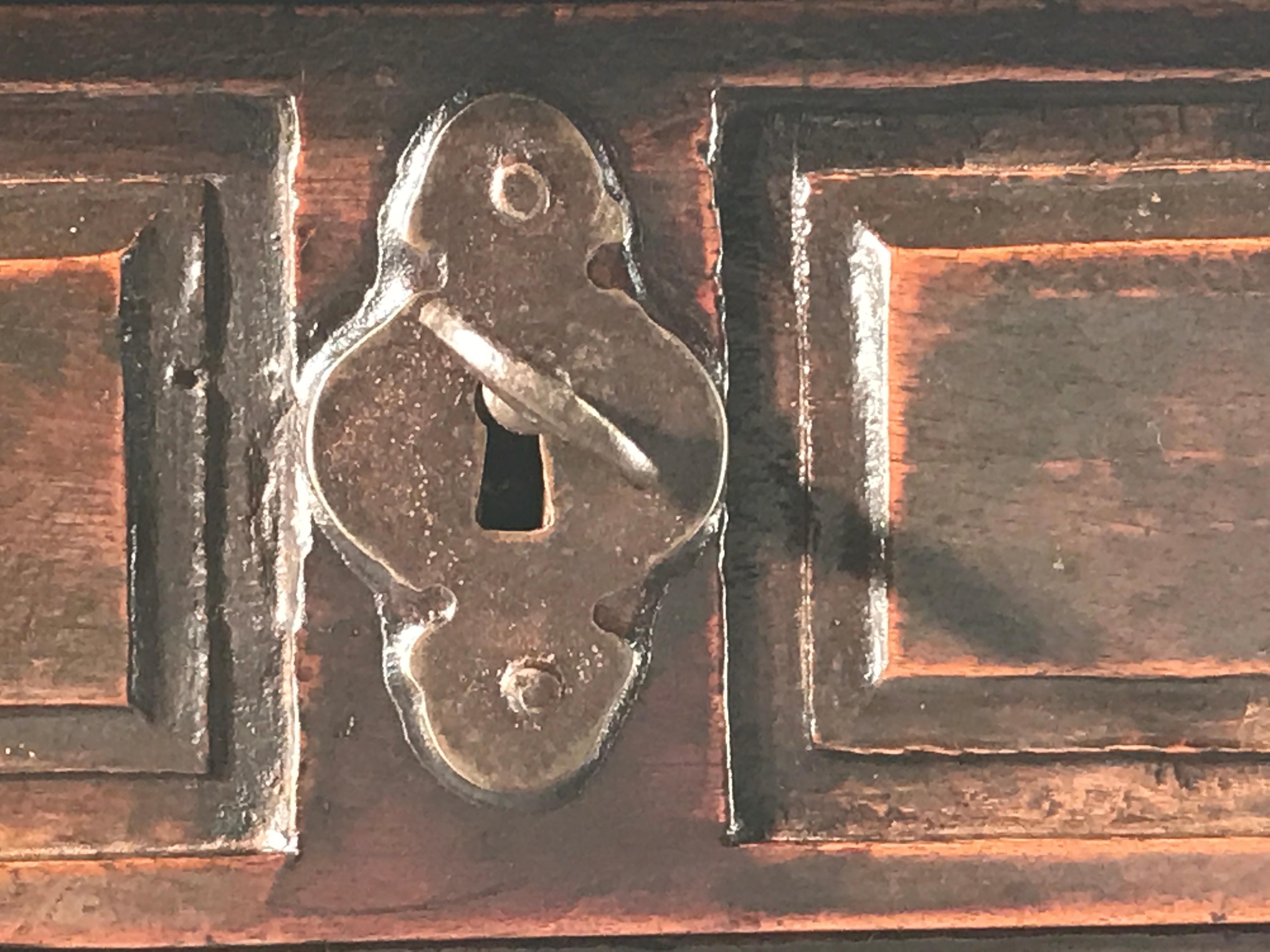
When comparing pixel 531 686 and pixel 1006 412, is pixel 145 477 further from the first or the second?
pixel 1006 412

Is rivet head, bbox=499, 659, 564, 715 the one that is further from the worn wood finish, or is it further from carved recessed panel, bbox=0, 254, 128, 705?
carved recessed panel, bbox=0, 254, 128, 705

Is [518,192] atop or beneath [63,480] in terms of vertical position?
atop

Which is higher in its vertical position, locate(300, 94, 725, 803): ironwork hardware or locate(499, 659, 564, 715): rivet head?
locate(300, 94, 725, 803): ironwork hardware

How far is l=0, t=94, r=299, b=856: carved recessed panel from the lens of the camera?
1.55 ft

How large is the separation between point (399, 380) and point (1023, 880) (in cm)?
35

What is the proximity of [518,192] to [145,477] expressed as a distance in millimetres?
197

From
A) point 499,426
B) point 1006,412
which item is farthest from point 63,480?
point 1006,412

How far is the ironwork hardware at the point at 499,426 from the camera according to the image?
0.46m

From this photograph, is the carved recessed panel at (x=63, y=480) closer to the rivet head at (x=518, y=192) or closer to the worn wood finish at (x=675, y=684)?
the worn wood finish at (x=675, y=684)

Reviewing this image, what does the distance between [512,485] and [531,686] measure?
8 centimetres

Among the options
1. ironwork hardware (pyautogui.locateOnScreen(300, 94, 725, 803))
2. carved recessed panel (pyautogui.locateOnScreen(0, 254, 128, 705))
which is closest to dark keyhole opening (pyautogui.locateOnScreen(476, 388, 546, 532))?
ironwork hardware (pyautogui.locateOnScreen(300, 94, 725, 803))

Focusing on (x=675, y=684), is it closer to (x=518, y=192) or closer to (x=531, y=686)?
(x=531, y=686)

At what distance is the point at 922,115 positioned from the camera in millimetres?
482

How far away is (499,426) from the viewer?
471 mm
